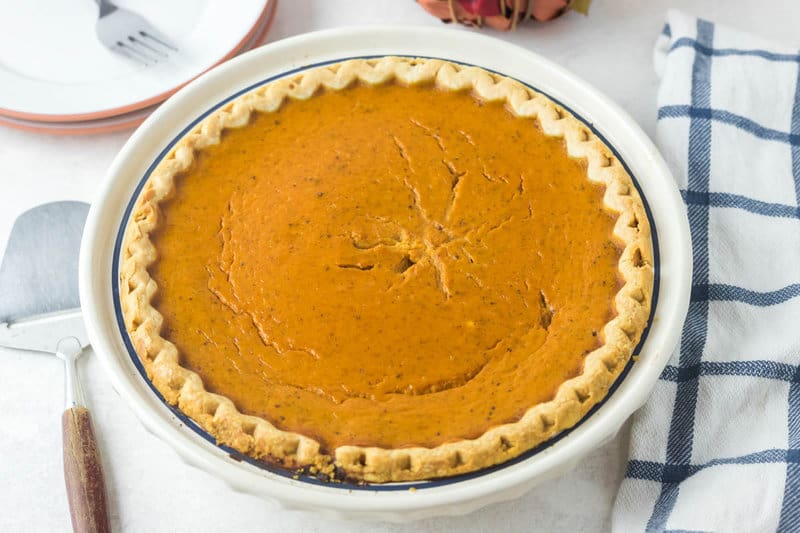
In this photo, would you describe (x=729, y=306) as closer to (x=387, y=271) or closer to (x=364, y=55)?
(x=387, y=271)

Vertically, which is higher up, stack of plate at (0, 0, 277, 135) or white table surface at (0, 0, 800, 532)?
stack of plate at (0, 0, 277, 135)

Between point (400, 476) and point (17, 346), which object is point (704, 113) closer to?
point (400, 476)

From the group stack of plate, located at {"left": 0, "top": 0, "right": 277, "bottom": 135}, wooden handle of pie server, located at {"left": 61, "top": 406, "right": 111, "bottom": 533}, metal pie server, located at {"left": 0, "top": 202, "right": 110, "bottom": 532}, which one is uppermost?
stack of plate, located at {"left": 0, "top": 0, "right": 277, "bottom": 135}

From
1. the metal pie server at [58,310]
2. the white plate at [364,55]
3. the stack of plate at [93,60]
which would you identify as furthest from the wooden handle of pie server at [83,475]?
the stack of plate at [93,60]

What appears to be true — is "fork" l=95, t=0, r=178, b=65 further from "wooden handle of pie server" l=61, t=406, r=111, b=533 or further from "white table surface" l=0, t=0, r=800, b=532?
"wooden handle of pie server" l=61, t=406, r=111, b=533

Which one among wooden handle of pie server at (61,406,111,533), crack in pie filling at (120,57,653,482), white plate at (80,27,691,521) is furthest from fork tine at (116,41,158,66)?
wooden handle of pie server at (61,406,111,533)

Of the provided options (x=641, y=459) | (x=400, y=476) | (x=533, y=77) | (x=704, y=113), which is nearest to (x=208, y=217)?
(x=400, y=476)
